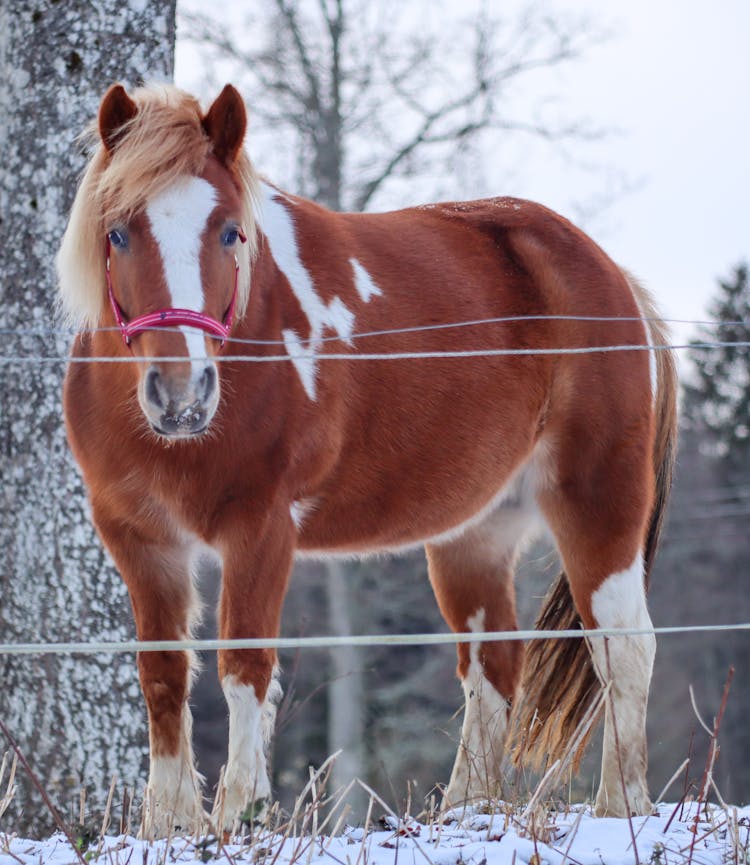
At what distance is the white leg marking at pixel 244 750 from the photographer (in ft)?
10.8

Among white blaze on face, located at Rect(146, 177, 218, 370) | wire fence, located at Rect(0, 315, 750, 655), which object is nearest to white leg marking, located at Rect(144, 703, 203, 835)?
wire fence, located at Rect(0, 315, 750, 655)

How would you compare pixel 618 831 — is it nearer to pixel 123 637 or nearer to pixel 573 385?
pixel 573 385

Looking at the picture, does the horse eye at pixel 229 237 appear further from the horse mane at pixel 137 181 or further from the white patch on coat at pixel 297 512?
the white patch on coat at pixel 297 512

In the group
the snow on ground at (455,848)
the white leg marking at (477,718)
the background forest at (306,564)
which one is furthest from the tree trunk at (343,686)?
the snow on ground at (455,848)

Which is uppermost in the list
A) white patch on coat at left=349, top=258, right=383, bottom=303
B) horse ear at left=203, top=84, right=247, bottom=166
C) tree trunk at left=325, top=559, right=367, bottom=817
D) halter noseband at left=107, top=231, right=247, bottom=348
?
horse ear at left=203, top=84, right=247, bottom=166

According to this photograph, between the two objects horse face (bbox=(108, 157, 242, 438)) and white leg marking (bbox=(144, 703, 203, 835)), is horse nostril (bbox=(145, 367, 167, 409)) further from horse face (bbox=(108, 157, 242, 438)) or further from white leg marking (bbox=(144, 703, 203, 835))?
white leg marking (bbox=(144, 703, 203, 835))

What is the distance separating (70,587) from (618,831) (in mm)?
2634

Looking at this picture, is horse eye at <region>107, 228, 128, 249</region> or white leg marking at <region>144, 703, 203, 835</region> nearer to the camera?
horse eye at <region>107, 228, 128, 249</region>

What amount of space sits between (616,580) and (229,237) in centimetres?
212

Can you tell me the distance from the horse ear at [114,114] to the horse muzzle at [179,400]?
910 mm

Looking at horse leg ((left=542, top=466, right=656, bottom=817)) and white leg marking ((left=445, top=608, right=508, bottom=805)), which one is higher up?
horse leg ((left=542, top=466, right=656, bottom=817))

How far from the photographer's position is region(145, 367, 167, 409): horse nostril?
3037mm

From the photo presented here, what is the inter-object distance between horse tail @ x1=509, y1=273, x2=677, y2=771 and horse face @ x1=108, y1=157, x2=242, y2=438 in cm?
213

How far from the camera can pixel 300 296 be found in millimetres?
3922
